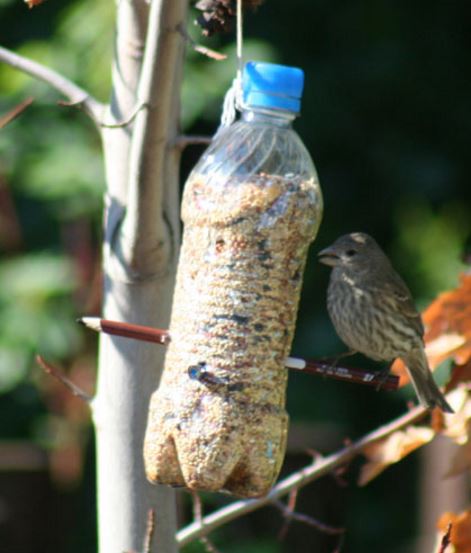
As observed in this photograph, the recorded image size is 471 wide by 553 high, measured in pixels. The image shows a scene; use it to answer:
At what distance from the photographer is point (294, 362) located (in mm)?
3266

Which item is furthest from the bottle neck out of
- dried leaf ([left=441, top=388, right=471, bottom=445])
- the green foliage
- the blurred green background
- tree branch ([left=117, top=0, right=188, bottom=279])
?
the green foliage

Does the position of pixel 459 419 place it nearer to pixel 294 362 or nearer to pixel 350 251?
pixel 294 362

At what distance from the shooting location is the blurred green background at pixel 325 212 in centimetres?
684

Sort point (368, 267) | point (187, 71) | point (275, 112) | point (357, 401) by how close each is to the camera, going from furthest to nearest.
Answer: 1. point (357, 401)
2. point (187, 71)
3. point (368, 267)
4. point (275, 112)

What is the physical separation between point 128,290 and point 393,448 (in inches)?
35.5

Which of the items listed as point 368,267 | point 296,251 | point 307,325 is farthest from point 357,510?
point 296,251

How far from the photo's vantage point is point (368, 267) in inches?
191

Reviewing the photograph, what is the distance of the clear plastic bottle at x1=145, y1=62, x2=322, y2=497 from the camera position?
3.17 metres

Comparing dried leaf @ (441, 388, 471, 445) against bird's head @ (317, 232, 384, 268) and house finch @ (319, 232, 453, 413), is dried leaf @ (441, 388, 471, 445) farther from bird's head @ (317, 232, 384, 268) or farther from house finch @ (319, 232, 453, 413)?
bird's head @ (317, 232, 384, 268)

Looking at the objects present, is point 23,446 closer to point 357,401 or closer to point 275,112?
point 357,401

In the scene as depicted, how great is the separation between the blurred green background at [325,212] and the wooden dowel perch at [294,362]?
8.44ft

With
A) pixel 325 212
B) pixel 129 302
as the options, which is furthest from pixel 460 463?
pixel 325 212

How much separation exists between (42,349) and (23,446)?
2.38 feet

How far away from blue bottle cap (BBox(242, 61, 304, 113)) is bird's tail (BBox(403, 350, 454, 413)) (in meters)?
1.17
